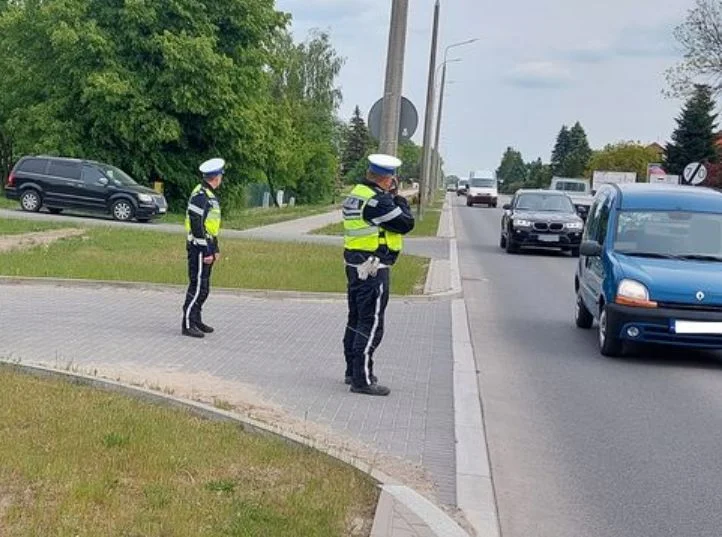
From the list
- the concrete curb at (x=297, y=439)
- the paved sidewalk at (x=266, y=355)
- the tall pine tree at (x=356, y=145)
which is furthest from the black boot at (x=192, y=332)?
the tall pine tree at (x=356, y=145)

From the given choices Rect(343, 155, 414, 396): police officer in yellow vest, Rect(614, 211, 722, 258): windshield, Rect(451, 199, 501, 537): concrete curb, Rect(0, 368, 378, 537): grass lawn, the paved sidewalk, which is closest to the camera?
Rect(0, 368, 378, 537): grass lawn

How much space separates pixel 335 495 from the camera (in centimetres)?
513

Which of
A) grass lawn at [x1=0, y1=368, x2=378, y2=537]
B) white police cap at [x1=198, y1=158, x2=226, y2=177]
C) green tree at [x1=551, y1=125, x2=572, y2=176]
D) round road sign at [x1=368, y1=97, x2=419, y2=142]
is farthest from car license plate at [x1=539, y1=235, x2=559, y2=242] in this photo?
green tree at [x1=551, y1=125, x2=572, y2=176]

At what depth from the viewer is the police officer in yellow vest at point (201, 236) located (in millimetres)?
10141

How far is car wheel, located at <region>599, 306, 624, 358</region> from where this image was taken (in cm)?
1051

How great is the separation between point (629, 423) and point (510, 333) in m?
4.74

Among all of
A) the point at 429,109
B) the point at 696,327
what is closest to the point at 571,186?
the point at 429,109

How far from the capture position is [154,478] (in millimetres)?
5113

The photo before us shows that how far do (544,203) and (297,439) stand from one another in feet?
71.8

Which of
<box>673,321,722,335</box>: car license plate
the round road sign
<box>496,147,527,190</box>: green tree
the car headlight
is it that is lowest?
<box>496,147,527,190</box>: green tree

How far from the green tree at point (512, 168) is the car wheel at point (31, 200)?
14621 centimetres

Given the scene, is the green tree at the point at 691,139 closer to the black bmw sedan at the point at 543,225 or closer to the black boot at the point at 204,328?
the black bmw sedan at the point at 543,225

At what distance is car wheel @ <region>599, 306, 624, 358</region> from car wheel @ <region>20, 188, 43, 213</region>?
22.7 m

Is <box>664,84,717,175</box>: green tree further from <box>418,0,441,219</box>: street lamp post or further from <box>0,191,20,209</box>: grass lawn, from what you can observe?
<box>0,191,20,209</box>: grass lawn
